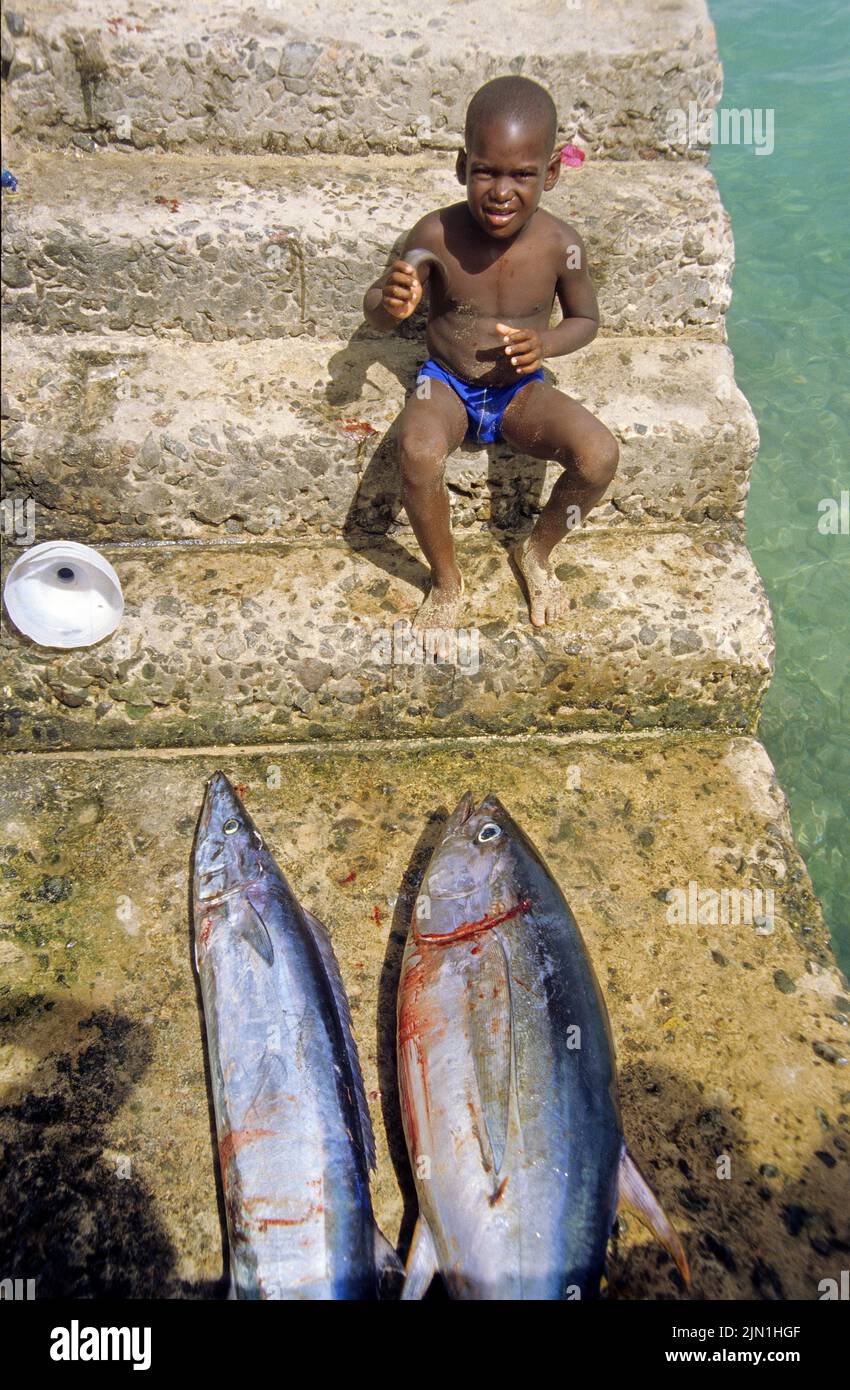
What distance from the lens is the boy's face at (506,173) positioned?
9.59 feet

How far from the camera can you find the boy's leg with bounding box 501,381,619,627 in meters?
3.27

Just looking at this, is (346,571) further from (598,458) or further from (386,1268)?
(386,1268)

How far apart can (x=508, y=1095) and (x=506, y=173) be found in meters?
2.87

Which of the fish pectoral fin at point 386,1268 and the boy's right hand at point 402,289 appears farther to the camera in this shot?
the boy's right hand at point 402,289

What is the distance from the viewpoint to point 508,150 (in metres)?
2.94

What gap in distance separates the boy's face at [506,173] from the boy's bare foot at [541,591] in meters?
1.17

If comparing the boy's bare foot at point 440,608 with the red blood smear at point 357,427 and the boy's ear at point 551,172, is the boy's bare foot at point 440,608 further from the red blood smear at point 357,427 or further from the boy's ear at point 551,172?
the boy's ear at point 551,172

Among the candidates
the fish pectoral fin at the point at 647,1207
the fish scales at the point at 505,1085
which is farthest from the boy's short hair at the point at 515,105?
the fish pectoral fin at the point at 647,1207

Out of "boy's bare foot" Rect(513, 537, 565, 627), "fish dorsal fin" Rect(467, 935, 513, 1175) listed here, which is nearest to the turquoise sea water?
"boy's bare foot" Rect(513, 537, 565, 627)

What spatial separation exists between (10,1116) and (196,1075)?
520 mm

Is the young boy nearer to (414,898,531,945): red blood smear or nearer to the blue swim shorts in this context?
the blue swim shorts

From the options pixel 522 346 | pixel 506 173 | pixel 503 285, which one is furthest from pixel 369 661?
pixel 506 173
